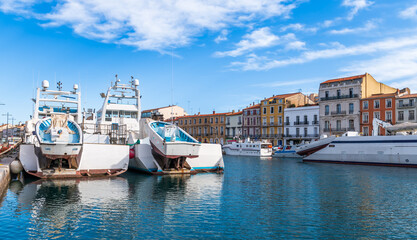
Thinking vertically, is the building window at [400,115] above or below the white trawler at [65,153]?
above

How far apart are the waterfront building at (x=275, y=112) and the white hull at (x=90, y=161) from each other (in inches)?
2098

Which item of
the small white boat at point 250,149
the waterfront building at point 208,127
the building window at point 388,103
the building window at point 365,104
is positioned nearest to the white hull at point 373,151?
the small white boat at point 250,149

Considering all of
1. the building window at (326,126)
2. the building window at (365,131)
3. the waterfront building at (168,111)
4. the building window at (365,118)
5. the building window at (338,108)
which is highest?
the waterfront building at (168,111)

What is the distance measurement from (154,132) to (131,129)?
9.11 meters

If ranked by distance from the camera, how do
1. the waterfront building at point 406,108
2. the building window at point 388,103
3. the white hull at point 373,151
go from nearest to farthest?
the white hull at point 373,151, the waterfront building at point 406,108, the building window at point 388,103

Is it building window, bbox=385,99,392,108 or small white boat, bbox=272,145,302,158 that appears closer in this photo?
building window, bbox=385,99,392,108

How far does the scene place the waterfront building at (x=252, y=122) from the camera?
268ft

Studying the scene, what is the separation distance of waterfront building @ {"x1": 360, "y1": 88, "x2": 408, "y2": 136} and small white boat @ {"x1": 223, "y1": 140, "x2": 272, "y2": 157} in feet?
58.8

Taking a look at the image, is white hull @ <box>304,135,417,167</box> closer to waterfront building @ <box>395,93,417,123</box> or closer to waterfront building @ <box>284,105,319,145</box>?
waterfront building @ <box>395,93,417,123</box>

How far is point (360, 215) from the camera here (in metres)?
16.1

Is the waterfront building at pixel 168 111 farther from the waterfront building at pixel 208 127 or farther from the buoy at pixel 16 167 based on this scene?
the buoy at pixel 16 167

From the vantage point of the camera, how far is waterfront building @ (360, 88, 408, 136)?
59831mm

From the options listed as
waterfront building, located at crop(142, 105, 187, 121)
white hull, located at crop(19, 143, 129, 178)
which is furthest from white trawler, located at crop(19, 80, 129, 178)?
waterfront building, located at crop(142, 105, 187, 121)

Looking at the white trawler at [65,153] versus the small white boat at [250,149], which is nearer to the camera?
the white trawler at [65,153]
